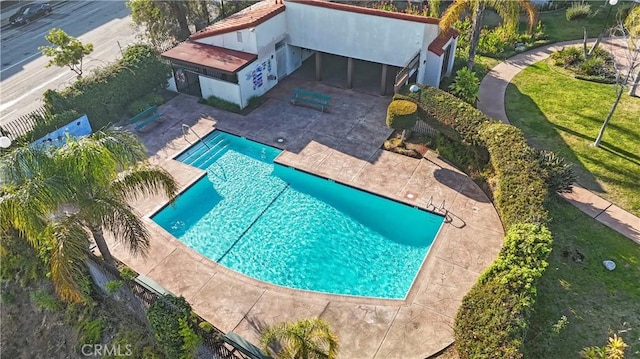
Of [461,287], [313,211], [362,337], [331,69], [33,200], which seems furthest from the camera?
[331,69]

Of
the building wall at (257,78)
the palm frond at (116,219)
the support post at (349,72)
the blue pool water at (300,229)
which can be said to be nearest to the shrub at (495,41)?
the support post at (349,72)

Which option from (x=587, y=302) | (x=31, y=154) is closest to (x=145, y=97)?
(x=31, y=154)

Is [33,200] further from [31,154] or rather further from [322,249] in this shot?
[322,249]

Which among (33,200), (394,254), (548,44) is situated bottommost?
(394,254)

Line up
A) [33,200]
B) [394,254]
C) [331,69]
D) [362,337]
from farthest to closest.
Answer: [331,69] < [394,254] < [362,337] < [33,200]

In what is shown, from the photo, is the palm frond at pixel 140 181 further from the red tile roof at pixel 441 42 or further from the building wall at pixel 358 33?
the red tile roof at pixel 441 42

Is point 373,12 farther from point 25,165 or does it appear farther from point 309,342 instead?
point 309,342

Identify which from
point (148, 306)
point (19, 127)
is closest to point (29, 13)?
point (19, 127)

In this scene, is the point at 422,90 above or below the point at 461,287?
above
